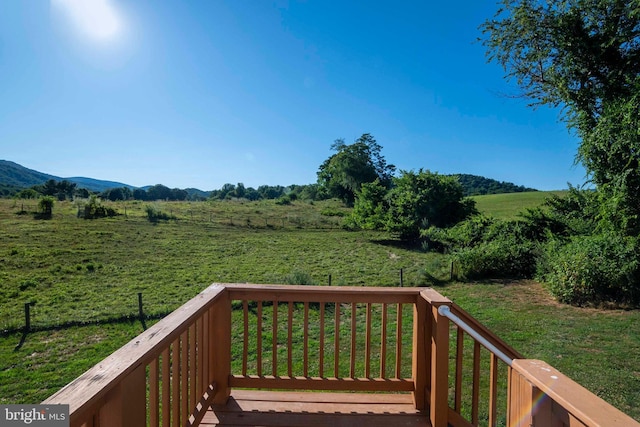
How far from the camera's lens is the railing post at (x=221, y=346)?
207cm

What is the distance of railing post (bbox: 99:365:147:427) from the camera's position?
95 centimetres

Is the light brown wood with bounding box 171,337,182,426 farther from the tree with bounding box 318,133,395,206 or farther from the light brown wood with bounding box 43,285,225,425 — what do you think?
the tree with bounding box 318,133,395,206

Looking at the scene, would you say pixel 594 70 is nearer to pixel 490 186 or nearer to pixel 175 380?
pixel 175 380

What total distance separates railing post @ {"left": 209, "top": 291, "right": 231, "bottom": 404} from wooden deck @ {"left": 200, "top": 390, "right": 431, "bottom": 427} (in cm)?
11

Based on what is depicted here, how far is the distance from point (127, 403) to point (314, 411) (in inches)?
54.0

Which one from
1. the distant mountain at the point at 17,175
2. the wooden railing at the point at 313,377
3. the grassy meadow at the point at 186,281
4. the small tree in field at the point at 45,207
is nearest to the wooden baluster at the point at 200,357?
the wooden railing at the point at 313,377

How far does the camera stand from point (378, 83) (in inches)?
377

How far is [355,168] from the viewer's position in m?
31.9

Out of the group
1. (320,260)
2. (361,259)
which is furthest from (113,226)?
(361,259)

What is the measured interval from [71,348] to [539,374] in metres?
7.50

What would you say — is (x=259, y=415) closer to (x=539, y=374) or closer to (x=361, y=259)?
(x=539, y=374)

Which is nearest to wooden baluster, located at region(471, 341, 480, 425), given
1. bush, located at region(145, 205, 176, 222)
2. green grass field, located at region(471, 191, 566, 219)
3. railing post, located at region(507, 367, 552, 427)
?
railing post, located at region(507, 367, 552, 427)

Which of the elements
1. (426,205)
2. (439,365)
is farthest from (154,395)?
(426,205)

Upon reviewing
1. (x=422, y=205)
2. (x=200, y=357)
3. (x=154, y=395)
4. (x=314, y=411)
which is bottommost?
(x=314, y=411)
